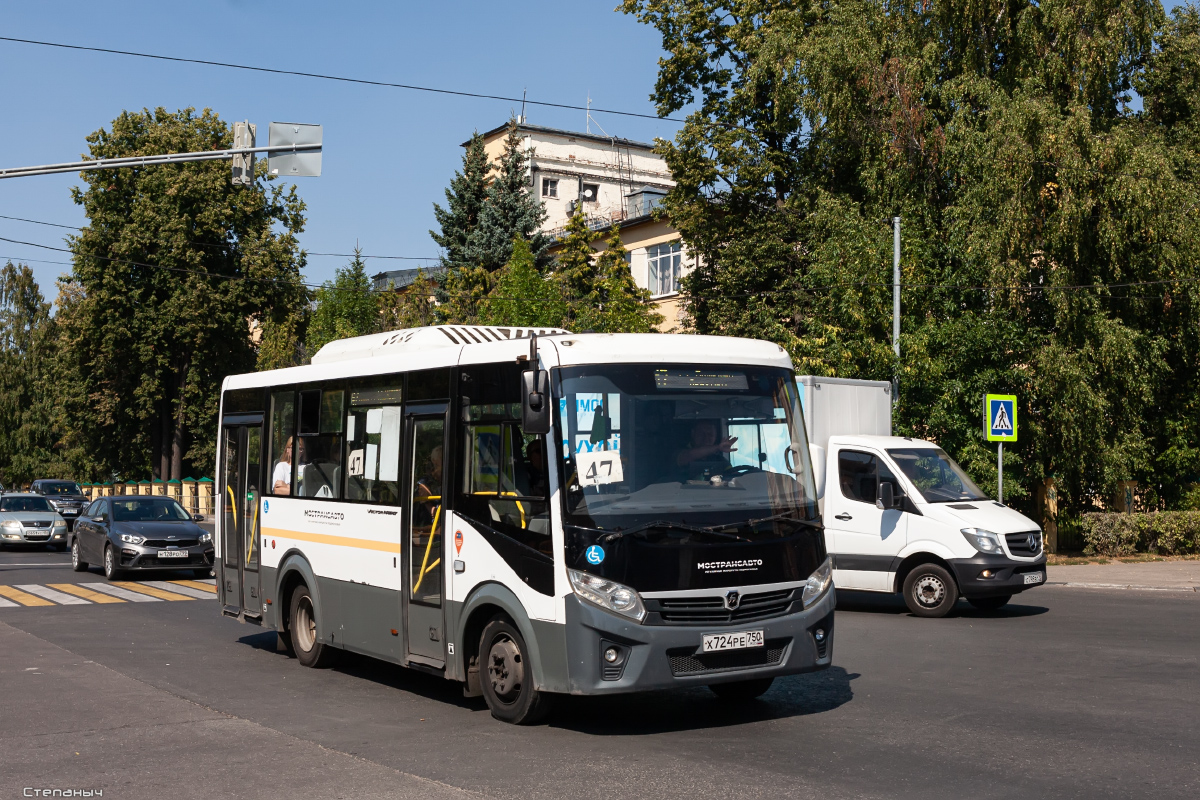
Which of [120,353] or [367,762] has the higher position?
[120,353]

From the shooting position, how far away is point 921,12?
30891 millimetres

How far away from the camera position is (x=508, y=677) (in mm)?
8930

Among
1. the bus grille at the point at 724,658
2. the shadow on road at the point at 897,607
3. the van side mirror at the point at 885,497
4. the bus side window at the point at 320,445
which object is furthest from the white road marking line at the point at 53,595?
the bus grille at the point at 724,658

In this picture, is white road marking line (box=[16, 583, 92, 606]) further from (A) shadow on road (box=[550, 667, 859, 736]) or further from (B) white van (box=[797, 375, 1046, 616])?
(A) shadow on road (box=[550, 667, 859, 736])

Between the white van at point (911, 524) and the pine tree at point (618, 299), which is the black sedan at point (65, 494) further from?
the white van at point (911, 524)

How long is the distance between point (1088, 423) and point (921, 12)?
37.9ft

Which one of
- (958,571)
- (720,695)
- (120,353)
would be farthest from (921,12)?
(120,353)

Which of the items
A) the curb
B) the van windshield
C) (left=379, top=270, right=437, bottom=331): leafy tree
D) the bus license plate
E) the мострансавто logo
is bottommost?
the curb

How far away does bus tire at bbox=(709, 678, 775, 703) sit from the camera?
9.79 metres

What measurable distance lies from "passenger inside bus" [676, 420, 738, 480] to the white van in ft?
20.4

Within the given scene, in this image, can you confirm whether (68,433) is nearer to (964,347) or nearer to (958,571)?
(964,347)

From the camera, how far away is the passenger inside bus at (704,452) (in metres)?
8.68

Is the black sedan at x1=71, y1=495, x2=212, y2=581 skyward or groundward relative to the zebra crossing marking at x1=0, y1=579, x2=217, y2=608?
skyward

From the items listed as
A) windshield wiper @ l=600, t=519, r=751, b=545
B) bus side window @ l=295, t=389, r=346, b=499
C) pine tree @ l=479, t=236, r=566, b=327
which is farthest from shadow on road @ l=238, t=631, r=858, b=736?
pine tree @ l=479, t=236, r=566, b=327
